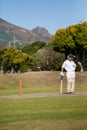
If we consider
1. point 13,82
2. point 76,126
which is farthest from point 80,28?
point 76,126

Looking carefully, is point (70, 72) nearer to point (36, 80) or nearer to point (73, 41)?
point (36, 80)

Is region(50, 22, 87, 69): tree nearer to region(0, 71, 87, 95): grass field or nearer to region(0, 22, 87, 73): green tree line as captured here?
region(0, 22, 87, 73): green tree line

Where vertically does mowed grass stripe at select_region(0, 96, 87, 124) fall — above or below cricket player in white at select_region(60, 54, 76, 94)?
below

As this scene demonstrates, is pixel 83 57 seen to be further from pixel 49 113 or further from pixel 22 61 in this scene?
pixel 49 113

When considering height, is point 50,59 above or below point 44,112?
above

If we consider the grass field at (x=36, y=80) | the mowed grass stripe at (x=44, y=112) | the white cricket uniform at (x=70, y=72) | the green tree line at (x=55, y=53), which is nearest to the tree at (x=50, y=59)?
the green tree line at (x=55, y=53)

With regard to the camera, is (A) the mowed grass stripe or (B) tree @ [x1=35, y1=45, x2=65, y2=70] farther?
(B) tree @ [x1=35, y1=45, x2=65, y2=70]

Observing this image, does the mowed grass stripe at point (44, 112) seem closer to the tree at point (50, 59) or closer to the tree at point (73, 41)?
the tree at point (73, 41)

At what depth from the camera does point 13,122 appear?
984 centimetres

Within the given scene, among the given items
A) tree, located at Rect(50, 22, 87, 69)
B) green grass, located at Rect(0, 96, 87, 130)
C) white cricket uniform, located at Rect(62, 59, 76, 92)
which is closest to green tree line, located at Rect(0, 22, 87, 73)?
tree, located at Rect(50, 22, 87, 69)

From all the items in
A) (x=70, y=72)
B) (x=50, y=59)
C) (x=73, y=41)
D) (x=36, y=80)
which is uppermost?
(x=73, y=41)

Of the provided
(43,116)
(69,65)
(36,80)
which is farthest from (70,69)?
(36,80)

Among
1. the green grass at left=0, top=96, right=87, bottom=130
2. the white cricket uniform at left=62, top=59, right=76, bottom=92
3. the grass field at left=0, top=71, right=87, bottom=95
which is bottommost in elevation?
the green grass at left=0, top=96, right=87, bottom=130

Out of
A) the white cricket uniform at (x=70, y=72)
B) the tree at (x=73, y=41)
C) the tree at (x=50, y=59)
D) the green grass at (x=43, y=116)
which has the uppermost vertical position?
the tree at (x=73, y=41)
